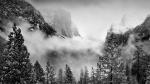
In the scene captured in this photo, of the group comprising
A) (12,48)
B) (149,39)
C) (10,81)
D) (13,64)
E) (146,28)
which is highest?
(146,28)

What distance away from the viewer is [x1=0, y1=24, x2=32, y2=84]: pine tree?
98.5 ft

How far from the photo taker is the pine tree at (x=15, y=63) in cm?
3003

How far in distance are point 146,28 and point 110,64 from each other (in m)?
76.4

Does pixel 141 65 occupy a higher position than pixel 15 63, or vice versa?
pixel 141 65

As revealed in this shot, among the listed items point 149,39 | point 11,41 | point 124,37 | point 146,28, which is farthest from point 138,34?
point 11,41

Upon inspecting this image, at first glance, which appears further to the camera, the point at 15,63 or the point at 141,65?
the point at 141,65

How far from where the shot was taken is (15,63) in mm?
30203

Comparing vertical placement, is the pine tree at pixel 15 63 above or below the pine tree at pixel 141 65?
below

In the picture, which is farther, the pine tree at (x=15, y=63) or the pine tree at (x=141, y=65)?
the pine tree at (x=141, y=65)

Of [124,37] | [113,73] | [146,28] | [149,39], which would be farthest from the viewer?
[124,37]

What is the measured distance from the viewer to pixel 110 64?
3228 centimetres

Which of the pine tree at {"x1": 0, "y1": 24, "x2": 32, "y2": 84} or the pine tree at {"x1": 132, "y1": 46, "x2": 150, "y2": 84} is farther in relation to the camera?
the pine tree at {"x1": 132, "y1": 46, "x2": 150, "y2": 84}

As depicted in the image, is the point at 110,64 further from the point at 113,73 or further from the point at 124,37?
the point at 124,37

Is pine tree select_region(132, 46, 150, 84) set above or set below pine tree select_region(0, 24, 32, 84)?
above
